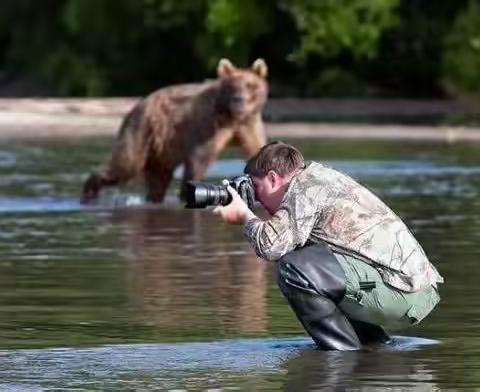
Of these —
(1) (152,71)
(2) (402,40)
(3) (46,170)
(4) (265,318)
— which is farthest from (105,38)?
(4) (265,318)

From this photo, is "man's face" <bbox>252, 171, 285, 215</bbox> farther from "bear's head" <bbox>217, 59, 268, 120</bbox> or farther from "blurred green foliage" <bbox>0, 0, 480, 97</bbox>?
"blurred green foliage" <bbox>0, 0, 480, 97</bbox>

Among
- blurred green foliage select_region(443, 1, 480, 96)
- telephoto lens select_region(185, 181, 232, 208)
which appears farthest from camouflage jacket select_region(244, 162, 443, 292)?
blurred green foliage select_region(443, 1, 480, 96)

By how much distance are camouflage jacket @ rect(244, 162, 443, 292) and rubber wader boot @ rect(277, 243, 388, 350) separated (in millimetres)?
72

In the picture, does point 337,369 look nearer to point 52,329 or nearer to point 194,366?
point 194,366

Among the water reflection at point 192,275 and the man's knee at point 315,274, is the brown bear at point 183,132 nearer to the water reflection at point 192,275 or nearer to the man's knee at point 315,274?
the water reflection at point 192,275

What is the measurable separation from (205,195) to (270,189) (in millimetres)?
354

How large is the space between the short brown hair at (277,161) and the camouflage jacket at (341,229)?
0.22 feet

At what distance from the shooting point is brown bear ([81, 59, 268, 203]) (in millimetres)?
21609

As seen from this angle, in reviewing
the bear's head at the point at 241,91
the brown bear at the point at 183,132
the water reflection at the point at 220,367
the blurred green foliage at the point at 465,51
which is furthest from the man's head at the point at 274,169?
the blurred green foliage at the point at 465,51

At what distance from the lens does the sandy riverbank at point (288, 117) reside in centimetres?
3747

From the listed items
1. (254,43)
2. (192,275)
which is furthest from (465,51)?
(192,275)

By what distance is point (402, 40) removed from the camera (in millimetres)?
48625

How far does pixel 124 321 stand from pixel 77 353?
55.8 inches

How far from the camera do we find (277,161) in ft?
32.1
